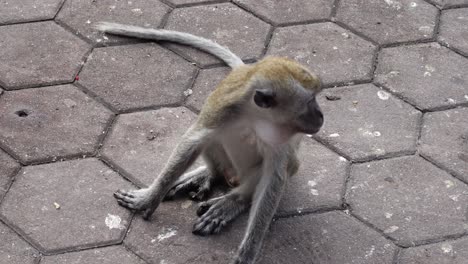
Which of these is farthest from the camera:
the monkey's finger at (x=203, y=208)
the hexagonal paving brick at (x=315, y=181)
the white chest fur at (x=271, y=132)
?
the hexagonal paving brick at (x=315, y=181)

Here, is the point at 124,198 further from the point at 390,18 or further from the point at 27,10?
the point at 390,18

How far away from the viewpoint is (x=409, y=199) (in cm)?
460

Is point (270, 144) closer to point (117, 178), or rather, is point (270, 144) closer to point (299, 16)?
point (117, 178)

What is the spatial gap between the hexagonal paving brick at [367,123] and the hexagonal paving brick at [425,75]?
0.38 ft

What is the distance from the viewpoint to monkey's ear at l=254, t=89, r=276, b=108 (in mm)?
3787

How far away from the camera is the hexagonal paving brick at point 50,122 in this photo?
4.68 metres

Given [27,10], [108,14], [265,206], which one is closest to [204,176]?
[265,206]

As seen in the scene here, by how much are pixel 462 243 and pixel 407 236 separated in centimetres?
28

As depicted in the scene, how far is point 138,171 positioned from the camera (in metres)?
4.62

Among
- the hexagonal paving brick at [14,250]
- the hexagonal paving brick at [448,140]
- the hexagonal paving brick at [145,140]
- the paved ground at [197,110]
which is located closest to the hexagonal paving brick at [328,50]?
the paved ground at [197,110]

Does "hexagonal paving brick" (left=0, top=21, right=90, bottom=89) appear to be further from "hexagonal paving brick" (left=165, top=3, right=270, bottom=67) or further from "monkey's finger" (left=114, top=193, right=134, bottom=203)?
"monkey's finger" (left=114, top=193, right=134, bottom=203)

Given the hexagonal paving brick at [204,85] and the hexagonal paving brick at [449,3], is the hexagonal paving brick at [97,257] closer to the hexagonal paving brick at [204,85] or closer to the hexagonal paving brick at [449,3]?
the hexagonal paving brick at [204,85]

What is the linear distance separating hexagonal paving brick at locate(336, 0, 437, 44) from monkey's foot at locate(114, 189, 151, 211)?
6.79 feet

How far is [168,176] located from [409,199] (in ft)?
4.36
